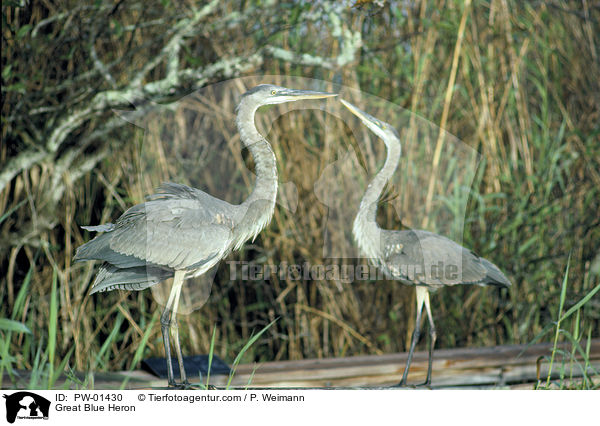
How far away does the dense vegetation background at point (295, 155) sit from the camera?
1.98 m

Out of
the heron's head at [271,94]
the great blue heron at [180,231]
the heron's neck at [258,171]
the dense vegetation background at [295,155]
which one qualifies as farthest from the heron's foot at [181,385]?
the heron's head at [271,94]

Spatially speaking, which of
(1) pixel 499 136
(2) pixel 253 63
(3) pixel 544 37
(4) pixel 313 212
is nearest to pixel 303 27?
(2) pixel 253 63

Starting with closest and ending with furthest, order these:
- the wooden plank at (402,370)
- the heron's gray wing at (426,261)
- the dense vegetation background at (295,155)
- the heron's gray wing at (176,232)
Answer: the heron's gray wing at (176,232) → the heron's gray wing at (426,261) → the wooden plank at (402,370) → the dense vegetation background at (295,155)

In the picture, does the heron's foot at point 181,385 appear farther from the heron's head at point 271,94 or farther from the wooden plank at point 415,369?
the heron's head at point 271,94

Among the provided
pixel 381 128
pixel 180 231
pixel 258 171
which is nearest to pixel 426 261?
pixel 381 128

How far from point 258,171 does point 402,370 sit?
2.55ft

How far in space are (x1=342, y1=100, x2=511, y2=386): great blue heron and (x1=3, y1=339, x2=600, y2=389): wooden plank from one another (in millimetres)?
205

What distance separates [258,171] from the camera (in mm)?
1478

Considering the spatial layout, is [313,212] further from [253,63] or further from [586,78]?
[586,78]

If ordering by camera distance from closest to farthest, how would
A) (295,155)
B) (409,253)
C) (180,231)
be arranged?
(180,231) < (409,253) < (295,155)

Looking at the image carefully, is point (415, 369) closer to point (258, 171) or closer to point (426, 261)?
point (426, 261)

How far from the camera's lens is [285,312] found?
7.05ft

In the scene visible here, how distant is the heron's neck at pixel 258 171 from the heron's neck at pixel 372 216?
0.25 metres

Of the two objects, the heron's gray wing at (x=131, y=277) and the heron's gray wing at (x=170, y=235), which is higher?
the heron's gray wing at (x=170, y=235)
